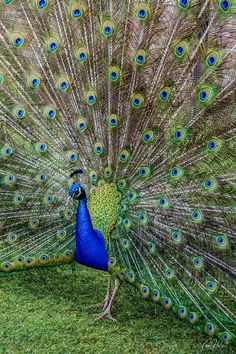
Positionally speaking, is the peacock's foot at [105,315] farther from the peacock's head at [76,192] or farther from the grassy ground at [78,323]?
the peacock's head at [76,192]

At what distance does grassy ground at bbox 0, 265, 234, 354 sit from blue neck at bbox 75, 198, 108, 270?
0.43m

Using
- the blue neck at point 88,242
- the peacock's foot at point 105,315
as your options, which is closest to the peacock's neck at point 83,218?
the blue neck at point 88,242

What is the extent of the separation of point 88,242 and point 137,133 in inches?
29.6

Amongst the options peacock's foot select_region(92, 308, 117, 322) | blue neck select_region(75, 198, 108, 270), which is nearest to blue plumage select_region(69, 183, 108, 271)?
blue neck select_region(75, 198, 108, 270)

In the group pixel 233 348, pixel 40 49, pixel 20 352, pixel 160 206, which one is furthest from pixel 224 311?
pixel 40 49

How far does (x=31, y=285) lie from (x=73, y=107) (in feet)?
4.66

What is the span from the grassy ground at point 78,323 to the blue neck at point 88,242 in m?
0.43

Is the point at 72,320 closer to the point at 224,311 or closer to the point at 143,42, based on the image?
the point at 224,311

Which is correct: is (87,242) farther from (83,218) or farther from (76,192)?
(76,192)

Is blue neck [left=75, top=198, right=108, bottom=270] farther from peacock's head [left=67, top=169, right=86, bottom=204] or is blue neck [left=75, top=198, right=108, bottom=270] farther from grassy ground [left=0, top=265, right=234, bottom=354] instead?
grassy ground [left=0, top=265, right=234, bottom=354]

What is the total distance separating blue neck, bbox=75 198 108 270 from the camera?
124 inches

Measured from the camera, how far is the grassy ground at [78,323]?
3104mm

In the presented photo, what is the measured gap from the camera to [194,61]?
279cm

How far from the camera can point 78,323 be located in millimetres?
3340
